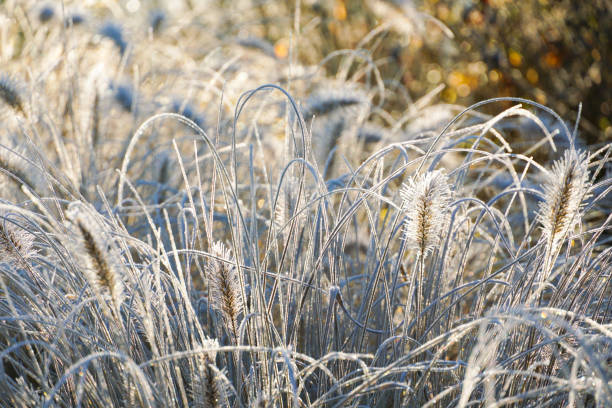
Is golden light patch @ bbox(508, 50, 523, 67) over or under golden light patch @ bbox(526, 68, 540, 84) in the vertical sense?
over

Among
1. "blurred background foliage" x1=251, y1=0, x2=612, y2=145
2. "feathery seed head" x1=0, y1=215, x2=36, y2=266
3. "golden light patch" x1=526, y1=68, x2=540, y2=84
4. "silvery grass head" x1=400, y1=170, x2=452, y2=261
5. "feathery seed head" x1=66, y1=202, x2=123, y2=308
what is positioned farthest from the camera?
"golden light patch" x1=526, y1=68, x2=540, y2=84

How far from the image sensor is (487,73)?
4.11 metres

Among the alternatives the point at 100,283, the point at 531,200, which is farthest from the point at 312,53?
the point at 100,283

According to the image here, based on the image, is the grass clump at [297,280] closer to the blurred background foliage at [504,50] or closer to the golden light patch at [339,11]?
the blurred background foliage at [504,50]

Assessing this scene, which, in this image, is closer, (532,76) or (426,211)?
(426,211)

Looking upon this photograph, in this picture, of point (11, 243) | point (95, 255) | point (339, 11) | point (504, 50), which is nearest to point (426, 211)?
point (95, 255)

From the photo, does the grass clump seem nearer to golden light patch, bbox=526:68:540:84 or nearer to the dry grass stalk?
the dry grass stalk

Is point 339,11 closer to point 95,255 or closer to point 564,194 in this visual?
point 564,194

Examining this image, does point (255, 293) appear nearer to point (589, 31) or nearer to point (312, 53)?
point (589, 31)

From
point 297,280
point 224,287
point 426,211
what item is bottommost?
point 297,280

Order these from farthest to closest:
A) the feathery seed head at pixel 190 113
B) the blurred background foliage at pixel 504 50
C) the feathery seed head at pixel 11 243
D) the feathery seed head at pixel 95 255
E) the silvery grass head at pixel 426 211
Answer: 1. the blurred background foliage at pixel 504 50
2. the feathery seed head at pixel 190 113
3. the feathery seed head at pixel 11 243
4. the silvery grass head at pixel 426 211
5. the feathery seed head at pixel 95 255

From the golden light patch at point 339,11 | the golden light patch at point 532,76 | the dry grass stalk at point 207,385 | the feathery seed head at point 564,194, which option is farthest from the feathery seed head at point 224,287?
the golden light patch at point 339,11

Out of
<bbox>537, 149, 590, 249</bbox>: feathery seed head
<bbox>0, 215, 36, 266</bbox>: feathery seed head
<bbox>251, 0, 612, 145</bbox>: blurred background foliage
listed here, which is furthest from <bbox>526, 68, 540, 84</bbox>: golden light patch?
<bbox>0, 215, 36, 266</bbox>: feathery seed head

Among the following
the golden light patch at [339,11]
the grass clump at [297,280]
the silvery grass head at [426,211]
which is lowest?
the grass clump at [297,280]
